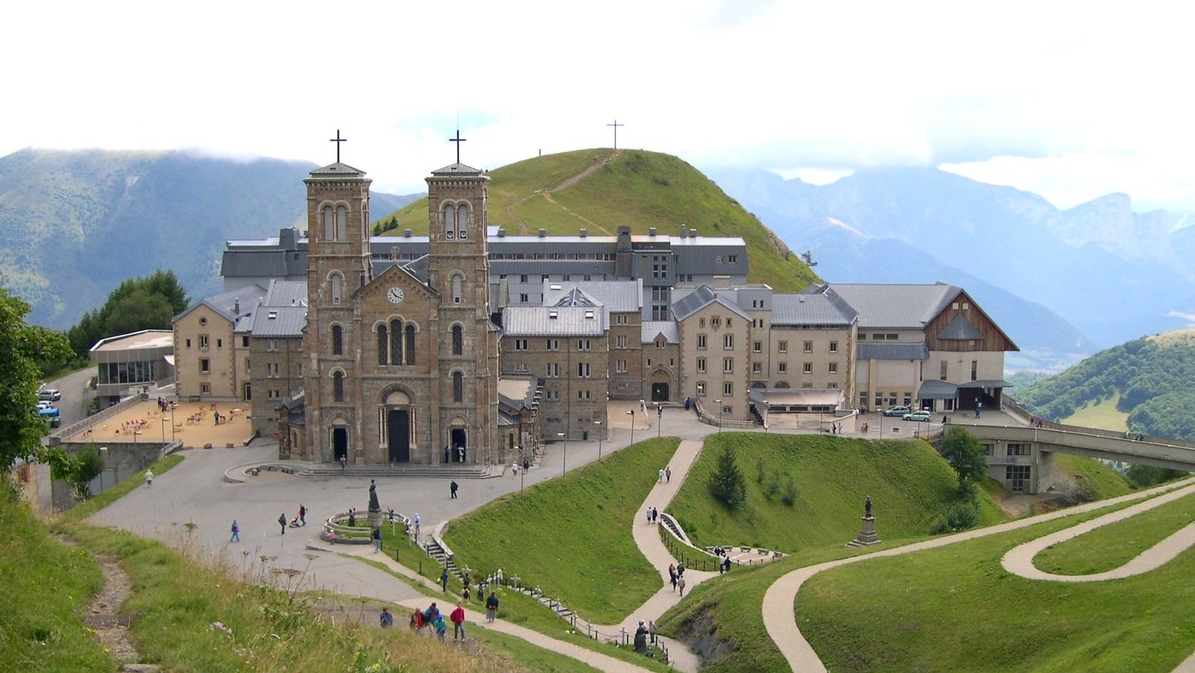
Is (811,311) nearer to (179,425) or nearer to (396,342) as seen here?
(396,342)

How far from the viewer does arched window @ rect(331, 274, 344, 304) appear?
272ft

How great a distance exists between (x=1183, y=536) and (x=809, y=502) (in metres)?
39.2

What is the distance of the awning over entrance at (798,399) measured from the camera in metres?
107

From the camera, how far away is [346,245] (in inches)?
3258

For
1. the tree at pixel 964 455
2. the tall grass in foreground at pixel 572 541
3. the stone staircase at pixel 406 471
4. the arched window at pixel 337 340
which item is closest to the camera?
the tall grass in foreground at pixel 572 541

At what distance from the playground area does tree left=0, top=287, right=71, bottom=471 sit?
52.4 metres

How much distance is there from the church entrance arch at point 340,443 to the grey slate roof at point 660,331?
33616 millimetres

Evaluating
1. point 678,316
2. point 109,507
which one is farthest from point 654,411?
point 109,507

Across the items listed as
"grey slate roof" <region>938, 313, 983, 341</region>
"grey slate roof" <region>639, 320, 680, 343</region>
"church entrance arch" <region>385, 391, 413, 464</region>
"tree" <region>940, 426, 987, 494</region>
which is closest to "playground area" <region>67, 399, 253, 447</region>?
"church entrance arch" <region>385, 391, 413, 464</region>

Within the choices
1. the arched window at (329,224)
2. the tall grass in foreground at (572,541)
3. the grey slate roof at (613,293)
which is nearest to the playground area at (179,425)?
the arched window at (329,224)

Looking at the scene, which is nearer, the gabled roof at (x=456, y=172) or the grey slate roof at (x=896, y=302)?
the gabled roof at (x=456, y=172)

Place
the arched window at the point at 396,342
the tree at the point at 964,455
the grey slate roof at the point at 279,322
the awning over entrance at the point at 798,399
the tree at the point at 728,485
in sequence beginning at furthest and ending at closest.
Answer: the awning over entrance at the point at 798,399, the tree at the point at 964,455, the grey slate roof at the point at 279,322, the tree at the point at 728,485, the arched window at the point at 396,342

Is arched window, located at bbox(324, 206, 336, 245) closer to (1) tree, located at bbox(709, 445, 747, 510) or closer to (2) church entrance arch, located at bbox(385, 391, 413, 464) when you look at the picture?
(2) church entrance arch, located at bbox(385, 391, 413, 464)

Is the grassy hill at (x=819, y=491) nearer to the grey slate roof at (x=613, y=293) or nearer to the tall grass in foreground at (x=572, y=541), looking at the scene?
the tall grass in foreground at (x=572, y=541)
